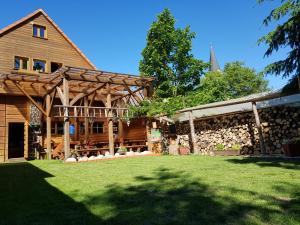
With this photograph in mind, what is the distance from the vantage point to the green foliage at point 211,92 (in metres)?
15.7

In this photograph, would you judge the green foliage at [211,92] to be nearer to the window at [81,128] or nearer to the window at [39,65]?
the window at [81,128]

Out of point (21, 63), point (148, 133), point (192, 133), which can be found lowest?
point (192, 133)

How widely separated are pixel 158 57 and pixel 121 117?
9.18 metres

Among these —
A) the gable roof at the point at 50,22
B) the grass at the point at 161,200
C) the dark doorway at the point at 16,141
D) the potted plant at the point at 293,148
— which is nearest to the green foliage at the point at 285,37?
the grass at the point at 161,200

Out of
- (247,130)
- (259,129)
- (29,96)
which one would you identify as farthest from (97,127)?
(259,129)

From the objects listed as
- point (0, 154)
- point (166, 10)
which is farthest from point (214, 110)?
point (166, 10)

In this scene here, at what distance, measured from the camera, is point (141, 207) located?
4.05 metres

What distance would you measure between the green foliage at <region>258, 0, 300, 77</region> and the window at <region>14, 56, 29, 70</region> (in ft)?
47.9

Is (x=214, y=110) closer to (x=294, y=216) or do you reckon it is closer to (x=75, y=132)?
(x=75, y=132)

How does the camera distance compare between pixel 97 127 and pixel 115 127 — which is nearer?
pixel 115 127

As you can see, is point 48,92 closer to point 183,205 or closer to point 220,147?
point 220,147

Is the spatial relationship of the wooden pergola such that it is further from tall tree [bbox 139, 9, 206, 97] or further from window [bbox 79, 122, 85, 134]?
tall tree [bbox 139, 9, 206, 97]

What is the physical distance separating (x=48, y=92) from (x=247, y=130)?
1087cm

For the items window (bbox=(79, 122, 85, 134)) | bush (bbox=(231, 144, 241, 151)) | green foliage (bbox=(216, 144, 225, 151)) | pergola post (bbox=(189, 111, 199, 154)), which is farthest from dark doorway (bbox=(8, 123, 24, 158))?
bush (bbox=(231, 144, 241, 151))
